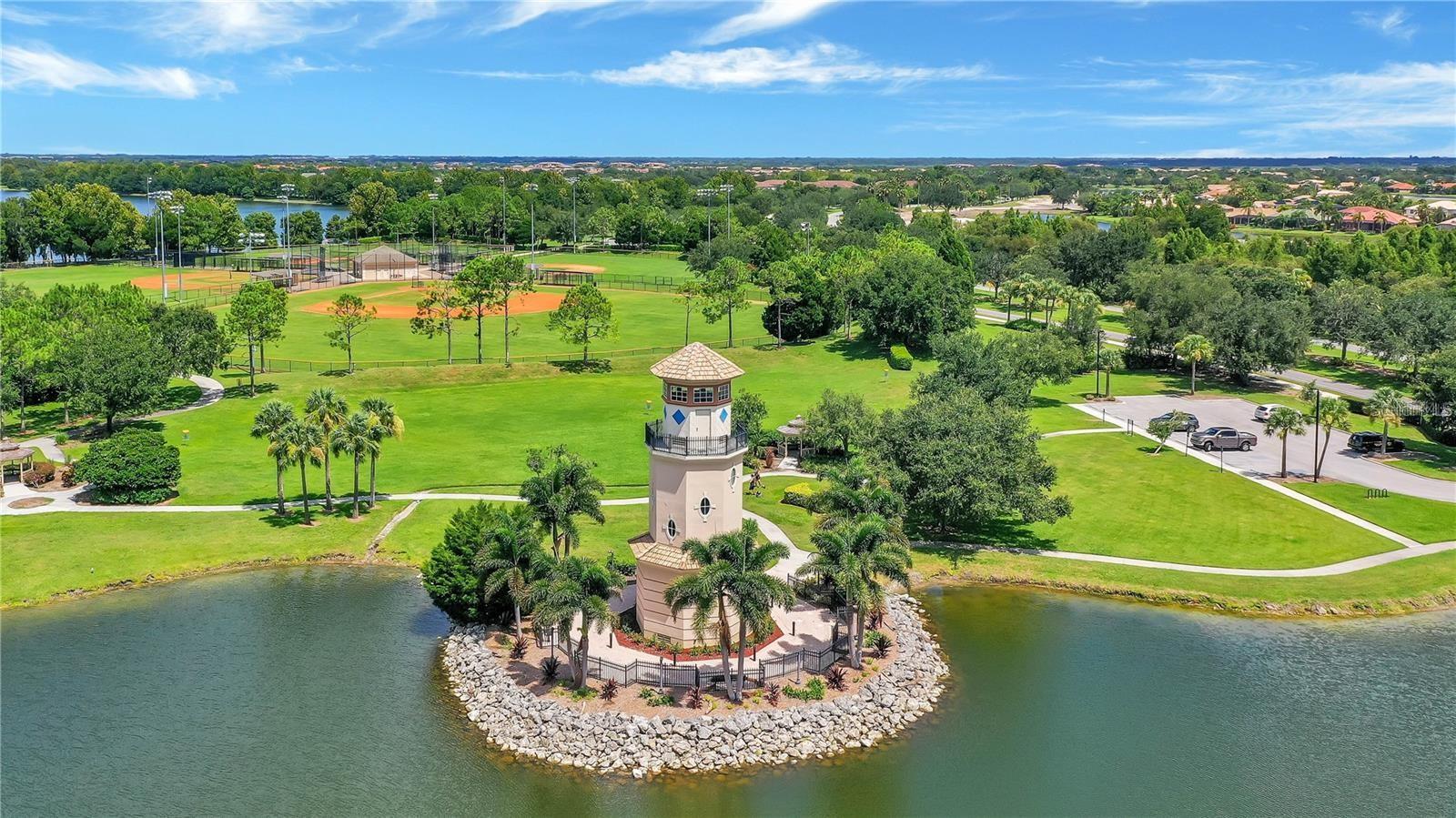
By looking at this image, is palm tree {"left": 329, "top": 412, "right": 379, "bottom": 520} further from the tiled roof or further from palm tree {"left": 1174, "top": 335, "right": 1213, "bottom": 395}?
palm tree {"left": 1174, "top": 335, "right": 1213, "bottom": 395}

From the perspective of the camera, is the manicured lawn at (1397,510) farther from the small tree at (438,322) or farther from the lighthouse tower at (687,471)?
the small tree at (438,322)

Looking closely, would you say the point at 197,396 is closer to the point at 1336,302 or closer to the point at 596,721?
the point at 596,721

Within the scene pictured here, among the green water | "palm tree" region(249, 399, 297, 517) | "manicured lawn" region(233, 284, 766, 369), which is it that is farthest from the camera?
"manicured lawn" region(233, 284, 766, 369)

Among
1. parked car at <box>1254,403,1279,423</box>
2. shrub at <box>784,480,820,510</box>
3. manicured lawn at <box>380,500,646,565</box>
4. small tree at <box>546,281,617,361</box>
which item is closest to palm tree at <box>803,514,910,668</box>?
manicured lawn at <box>380,500,646,565</box>

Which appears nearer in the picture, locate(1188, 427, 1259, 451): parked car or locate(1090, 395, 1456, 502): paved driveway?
locate(1090, 395, 1456, 502): paved driveway

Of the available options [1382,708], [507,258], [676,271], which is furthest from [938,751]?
[676,271]

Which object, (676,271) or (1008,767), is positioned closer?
(1008,767)

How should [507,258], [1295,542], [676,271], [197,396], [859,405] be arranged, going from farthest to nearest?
[676,271]
[507,258]
[197,396]
[859,405]
[1295,542]
